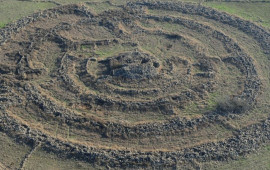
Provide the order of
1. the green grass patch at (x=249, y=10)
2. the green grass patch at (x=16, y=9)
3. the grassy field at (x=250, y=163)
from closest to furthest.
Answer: the grassy field at (x=250, y=163)
the green grass patch at (x=16, y=9)
the green grass patch at (x=249, y=10)

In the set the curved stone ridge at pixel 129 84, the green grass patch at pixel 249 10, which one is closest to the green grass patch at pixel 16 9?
the curved stone ridge at pixel 129 84

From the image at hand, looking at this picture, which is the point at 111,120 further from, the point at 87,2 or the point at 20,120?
the point at 87,2

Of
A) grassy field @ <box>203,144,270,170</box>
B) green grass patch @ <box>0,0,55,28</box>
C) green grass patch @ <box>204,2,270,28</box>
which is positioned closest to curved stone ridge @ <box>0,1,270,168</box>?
grassy field @ <box>203,144,270,170</box>

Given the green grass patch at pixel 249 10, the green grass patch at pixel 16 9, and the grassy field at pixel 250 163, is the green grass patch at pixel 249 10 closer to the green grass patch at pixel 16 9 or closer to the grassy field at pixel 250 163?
the grassy field at pixel 250 163

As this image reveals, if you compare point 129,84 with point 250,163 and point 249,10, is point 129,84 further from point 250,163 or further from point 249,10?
point 249,10

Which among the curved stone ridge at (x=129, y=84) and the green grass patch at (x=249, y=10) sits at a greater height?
the green grass patch at (x=249, y=10)

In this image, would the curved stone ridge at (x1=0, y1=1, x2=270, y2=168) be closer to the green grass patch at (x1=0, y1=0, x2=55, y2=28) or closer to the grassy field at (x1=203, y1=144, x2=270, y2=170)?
the grassy field at (x1=203, y1=144, x2=270, y2=170)

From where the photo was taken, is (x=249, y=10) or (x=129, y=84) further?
(x=249, y=10)

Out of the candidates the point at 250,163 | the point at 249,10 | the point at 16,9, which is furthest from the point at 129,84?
the point at 249,10

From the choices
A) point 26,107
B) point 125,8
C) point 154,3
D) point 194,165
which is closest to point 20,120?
point 26,107
